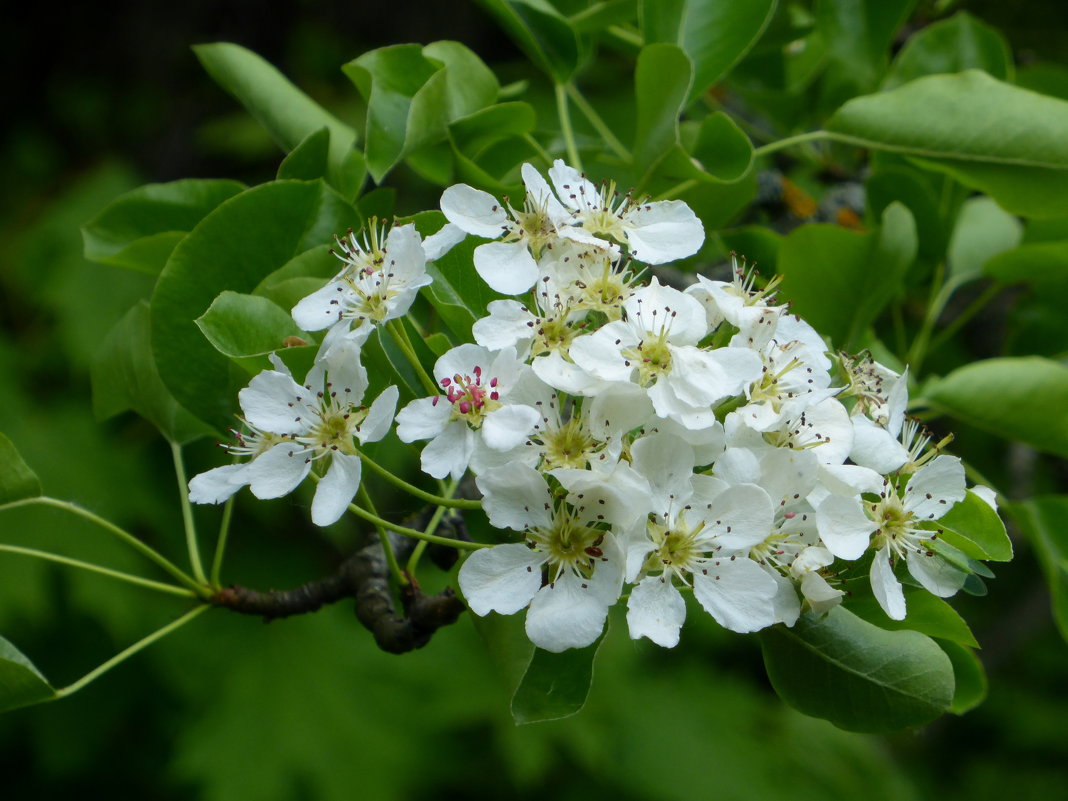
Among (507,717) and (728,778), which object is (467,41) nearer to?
(507,717)

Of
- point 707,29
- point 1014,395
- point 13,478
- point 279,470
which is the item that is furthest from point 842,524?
point 13,478

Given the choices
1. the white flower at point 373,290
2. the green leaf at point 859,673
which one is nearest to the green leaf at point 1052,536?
the green leaf at point 859,673

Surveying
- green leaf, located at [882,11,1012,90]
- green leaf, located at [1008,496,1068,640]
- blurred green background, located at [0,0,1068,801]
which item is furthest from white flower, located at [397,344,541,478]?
blurred green background, located at [0,0,1068,801]

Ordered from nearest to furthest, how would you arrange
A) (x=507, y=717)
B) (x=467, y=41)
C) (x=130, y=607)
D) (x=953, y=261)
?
(x=953, y=261) < (x=130, y=607) < (x=507, y=717) < (x=467, y=41)

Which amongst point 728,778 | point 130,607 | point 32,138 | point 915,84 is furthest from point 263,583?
point 915,84

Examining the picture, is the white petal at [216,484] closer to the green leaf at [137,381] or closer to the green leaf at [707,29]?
the green leaf at [137,381]
